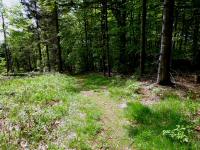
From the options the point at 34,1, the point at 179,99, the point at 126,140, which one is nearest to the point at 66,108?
the point at 126,140

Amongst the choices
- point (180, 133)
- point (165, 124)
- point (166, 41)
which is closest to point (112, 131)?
point (165, 124)

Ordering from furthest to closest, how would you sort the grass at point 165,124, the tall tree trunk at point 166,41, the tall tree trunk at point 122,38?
the tall tree trunk at point 122,38 < the tall tree trunk at point 166,41 < the grass at point 165,124

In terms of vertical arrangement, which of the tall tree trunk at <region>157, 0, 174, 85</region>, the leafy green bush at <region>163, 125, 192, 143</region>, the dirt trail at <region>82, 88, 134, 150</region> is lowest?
the dirt trail at <region>82, 88, 134, 150</region>

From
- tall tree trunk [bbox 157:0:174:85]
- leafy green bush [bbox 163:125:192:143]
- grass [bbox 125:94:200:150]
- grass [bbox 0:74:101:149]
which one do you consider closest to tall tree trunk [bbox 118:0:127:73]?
tall tree trunk [bbox 157:0:174:85]

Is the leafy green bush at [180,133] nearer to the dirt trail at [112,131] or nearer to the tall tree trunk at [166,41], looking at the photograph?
the dirt trail at [112,131]

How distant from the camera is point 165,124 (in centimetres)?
888

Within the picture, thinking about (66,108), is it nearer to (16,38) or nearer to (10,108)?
(10,108)

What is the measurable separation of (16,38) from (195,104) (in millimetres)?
43497

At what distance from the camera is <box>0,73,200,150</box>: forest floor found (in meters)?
7.77

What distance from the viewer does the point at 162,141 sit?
24.7 feet

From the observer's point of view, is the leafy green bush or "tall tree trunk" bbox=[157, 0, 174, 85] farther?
"tall tree trunk" bbox=[157, 0, 174, 85]

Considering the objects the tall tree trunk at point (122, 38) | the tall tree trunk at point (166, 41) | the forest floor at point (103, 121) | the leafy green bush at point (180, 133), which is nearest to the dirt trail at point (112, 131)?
the forest floor at point (103, 121)

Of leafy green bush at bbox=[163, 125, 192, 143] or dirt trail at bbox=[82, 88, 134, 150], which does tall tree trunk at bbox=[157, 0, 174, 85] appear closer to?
dirt trail at bbox=[82, 88, 134, 150]

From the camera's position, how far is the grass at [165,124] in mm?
7441
